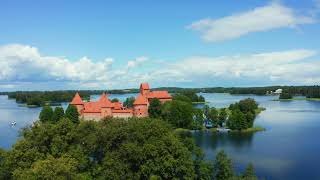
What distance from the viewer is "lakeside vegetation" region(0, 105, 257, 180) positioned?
23250 millimetres

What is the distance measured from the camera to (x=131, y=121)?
2825cm

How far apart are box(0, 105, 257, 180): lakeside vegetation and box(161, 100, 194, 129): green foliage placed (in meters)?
29.5

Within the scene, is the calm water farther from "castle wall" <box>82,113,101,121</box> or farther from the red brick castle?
the red brick castle

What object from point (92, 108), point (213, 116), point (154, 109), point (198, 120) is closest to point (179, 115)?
point (198, 120)

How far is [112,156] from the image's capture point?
24.6 metres

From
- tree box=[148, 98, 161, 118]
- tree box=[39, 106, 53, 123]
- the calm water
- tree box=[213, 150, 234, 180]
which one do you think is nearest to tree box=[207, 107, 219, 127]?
the calm water

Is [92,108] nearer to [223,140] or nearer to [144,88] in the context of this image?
[144,88]

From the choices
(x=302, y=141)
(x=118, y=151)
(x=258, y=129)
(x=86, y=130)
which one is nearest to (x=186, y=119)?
(x=258, y=129)

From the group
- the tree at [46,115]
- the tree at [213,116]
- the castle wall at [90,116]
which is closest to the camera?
the tree at [46,115]

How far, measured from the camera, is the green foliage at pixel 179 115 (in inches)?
2277

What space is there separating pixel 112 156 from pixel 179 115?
111 feet

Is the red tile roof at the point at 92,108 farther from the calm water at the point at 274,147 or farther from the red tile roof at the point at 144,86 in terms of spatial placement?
the red tile roof at the point at 144,86

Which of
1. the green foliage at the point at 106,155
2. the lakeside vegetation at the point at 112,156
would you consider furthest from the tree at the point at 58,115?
the lakeside vegetation at the point at 112,156

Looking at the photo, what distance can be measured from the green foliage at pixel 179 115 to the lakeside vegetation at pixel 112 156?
96.9ft
